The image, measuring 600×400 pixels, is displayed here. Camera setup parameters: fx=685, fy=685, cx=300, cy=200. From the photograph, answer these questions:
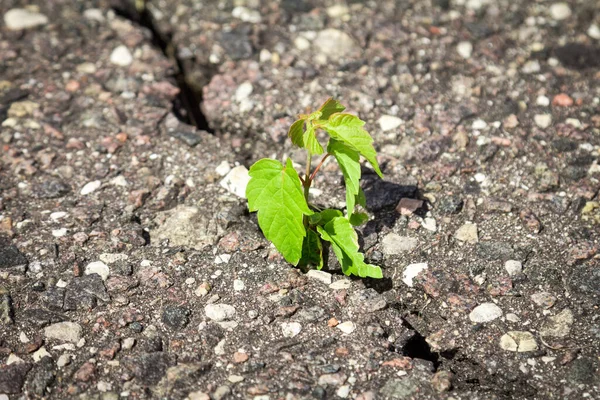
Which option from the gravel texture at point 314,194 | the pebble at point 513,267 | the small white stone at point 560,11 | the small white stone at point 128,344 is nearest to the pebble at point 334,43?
the gravel texture at point 314,194

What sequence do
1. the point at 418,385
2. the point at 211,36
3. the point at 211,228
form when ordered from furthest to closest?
1. the point at 211,36
2. the point at 211,228
3. the point at 418,385

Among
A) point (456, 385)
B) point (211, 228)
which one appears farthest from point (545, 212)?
point (211, 228)

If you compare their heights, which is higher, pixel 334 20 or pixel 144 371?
→ pixel 334 20

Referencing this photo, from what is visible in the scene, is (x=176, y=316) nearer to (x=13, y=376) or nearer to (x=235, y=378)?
(x=235, y=378)

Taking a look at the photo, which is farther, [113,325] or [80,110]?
[80,110]

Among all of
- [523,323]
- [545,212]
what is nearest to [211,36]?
[545,212]

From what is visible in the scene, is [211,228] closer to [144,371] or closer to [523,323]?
[144,371]

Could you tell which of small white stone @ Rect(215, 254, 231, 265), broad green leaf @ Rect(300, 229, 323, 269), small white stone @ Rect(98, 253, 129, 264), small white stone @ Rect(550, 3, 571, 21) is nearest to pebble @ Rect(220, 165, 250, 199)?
small white stone @ Rect(215, 254, 231, 265)

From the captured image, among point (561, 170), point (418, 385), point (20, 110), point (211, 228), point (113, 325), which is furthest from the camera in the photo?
point (20, 110)
